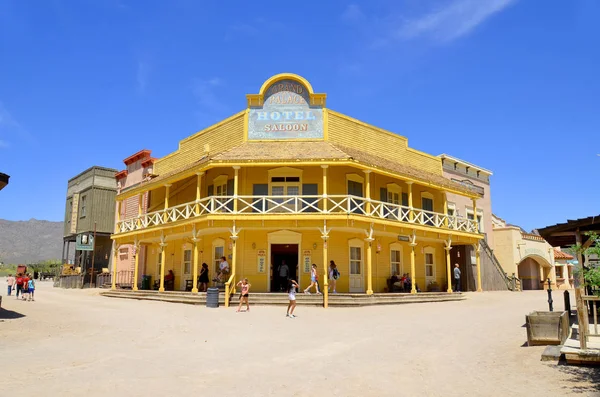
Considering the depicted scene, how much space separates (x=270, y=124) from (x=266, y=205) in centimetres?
373

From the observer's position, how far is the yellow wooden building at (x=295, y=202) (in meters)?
19.9

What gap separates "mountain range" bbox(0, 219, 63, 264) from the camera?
9704 centimetres

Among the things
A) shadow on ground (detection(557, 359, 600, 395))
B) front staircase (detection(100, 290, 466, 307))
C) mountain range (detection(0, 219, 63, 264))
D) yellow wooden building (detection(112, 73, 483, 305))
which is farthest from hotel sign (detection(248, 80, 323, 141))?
mountain range (detection(0, 219, 63, 264))

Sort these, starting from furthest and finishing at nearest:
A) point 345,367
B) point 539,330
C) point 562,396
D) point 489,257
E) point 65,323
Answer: point 489,257 → point 65,323 → point 539,330 → point 345,367 → point 562,396

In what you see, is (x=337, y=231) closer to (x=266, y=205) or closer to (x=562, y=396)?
(x=266, y=205)

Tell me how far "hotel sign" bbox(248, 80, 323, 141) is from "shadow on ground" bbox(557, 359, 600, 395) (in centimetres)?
1574

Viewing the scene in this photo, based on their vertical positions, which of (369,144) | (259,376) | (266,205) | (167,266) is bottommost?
(259,376)

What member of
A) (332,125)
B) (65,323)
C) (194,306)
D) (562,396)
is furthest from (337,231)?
(562,396)

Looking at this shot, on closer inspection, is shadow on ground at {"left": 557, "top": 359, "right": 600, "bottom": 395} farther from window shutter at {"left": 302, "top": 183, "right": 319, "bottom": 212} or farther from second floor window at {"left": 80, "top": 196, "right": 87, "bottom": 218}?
second floor window at {"left": 80, "top": 196, "right": 87, "bottom": 218}

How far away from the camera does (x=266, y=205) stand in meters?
21.8

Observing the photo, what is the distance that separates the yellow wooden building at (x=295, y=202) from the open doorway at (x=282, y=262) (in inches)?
1.9

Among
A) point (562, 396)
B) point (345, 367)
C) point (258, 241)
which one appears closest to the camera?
point (562, 396)

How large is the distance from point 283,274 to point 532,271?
21881 millimetres

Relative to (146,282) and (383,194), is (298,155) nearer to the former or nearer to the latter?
(383,194)
